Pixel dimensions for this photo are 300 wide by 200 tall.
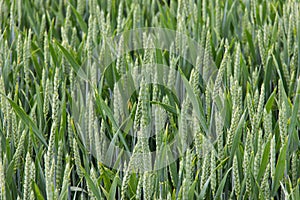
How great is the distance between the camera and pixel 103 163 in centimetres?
112

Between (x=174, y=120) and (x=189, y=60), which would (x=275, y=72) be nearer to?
(x=189, y=60)

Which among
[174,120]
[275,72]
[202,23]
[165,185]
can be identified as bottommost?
[165,185]

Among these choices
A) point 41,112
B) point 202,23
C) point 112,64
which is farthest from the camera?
point 202,23

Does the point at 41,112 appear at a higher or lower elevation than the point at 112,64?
lower

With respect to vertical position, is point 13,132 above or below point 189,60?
below

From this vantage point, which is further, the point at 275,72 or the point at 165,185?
the point at 275,72

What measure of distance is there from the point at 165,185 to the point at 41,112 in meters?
0.38

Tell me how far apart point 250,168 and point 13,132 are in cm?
49

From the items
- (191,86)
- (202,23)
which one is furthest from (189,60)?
(191,86)

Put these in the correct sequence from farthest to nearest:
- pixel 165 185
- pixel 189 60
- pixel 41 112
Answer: pixel 189 60
pixel 41 112
pixel 165 185

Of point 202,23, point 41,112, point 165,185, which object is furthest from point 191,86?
point 202,23

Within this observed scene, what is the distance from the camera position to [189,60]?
4.92 feet

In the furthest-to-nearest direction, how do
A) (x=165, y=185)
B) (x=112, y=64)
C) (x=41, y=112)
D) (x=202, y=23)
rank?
(x=202, y=23)
(x=112, y=64)
(x=41, y=112)
(x=165, y=185)

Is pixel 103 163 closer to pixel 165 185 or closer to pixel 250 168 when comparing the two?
pixel 165 185
